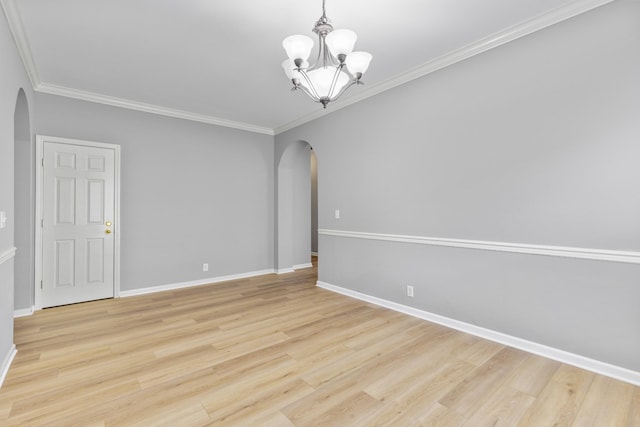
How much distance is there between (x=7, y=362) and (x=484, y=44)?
4643 millimetres

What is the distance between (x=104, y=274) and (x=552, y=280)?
4.94 meters

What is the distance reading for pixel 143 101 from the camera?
4109mm

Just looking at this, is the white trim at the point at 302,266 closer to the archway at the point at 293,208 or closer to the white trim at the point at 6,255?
the archway at the point at 293,208

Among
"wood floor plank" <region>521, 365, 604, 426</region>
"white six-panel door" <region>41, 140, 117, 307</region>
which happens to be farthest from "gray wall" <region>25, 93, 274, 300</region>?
"wood floor plank" <region>521, 365, 604, 426</region>

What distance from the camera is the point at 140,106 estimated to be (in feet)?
13.8

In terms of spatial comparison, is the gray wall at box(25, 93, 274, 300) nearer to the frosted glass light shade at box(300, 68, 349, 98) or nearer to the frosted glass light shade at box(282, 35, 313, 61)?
the frosted glass light shade at box(300, 68, 349, 98)

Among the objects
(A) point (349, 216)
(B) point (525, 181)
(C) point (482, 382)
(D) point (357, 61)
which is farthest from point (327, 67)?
(C) point (482, 382)

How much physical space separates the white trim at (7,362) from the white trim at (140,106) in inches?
113

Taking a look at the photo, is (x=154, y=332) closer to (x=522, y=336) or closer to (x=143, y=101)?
(x=143, y=101)

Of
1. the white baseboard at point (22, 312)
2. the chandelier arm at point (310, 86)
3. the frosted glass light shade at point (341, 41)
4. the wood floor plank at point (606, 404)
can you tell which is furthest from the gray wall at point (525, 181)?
the white baseboard at point (22, 312)

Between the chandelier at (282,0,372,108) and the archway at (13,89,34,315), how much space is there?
315cm

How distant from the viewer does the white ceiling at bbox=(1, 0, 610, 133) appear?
2.27 m

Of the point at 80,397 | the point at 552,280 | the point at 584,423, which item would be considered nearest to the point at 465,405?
the point at 584,423

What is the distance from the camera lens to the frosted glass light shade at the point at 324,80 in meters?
2.17
